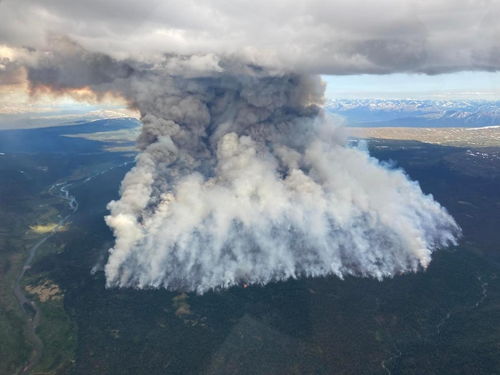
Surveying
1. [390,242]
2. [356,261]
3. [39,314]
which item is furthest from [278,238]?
[39,314]

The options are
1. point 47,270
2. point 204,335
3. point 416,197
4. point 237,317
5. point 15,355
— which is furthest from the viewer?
point 416,197

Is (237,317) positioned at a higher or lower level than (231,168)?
lower

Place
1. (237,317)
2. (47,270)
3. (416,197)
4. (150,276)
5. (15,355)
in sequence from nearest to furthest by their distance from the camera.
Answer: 1. (15,355)
2. (237,317)
3. (150,276)
4. (47,270)
5. (416,197)

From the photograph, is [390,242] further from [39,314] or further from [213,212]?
[39,314]

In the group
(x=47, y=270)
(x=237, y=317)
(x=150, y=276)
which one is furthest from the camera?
(x=47, y=270)

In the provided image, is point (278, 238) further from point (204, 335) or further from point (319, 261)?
point (204, 335)

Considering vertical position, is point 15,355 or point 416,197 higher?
point 416,197

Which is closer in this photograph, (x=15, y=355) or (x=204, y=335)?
(x=15, y=355)

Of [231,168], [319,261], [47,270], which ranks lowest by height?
[47,270]

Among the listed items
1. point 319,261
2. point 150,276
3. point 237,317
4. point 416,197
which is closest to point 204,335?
point 237,317
